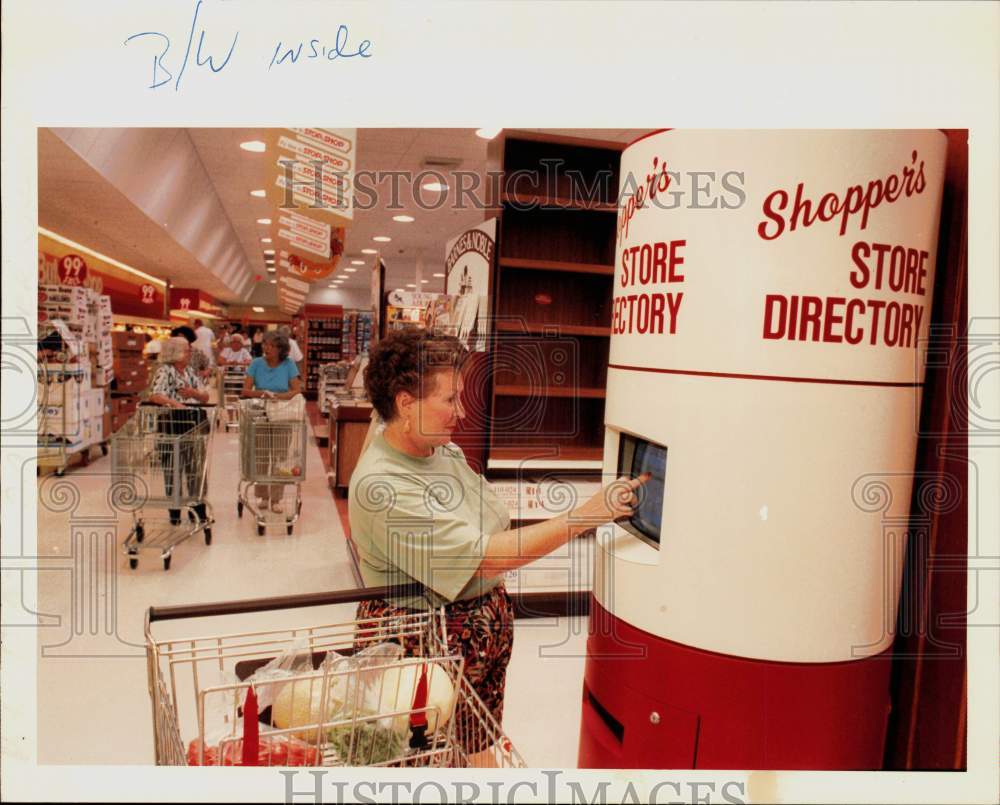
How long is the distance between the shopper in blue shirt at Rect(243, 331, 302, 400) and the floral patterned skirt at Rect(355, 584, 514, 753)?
125 inches

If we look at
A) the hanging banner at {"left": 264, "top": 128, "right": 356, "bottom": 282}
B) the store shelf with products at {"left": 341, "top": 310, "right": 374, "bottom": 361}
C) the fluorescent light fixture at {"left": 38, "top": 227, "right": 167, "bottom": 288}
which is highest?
the fluorescent light fixture at {"left": 38, "top": 227, "right": 167, "bottom": 288}

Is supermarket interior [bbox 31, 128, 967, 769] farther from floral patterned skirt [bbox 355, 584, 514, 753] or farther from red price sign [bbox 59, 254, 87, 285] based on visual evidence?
red price sign [bbox 59, 254, 87, 285]

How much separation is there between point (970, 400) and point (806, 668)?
594mm

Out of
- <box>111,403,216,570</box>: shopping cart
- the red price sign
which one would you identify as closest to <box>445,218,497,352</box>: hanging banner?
<box>111,403,216,570</box>: shopping cart

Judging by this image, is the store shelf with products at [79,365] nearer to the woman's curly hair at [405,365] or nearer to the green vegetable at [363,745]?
the woman's curly hair at [405,365]

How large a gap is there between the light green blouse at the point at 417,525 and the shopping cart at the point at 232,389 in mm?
3832

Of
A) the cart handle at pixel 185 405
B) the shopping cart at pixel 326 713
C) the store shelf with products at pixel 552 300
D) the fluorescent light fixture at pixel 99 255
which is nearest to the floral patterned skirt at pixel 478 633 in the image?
the shopping cart at pixel 326 713

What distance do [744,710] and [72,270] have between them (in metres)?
7.68

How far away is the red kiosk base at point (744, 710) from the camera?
4.59 feet

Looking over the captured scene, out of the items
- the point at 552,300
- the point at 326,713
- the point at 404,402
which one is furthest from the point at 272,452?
the point at 326,713

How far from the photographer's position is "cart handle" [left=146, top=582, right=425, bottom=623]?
139cm

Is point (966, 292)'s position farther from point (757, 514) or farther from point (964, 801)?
point (964, 801)

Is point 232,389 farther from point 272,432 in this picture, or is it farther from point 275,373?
point 275,373

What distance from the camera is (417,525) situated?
1555mm
